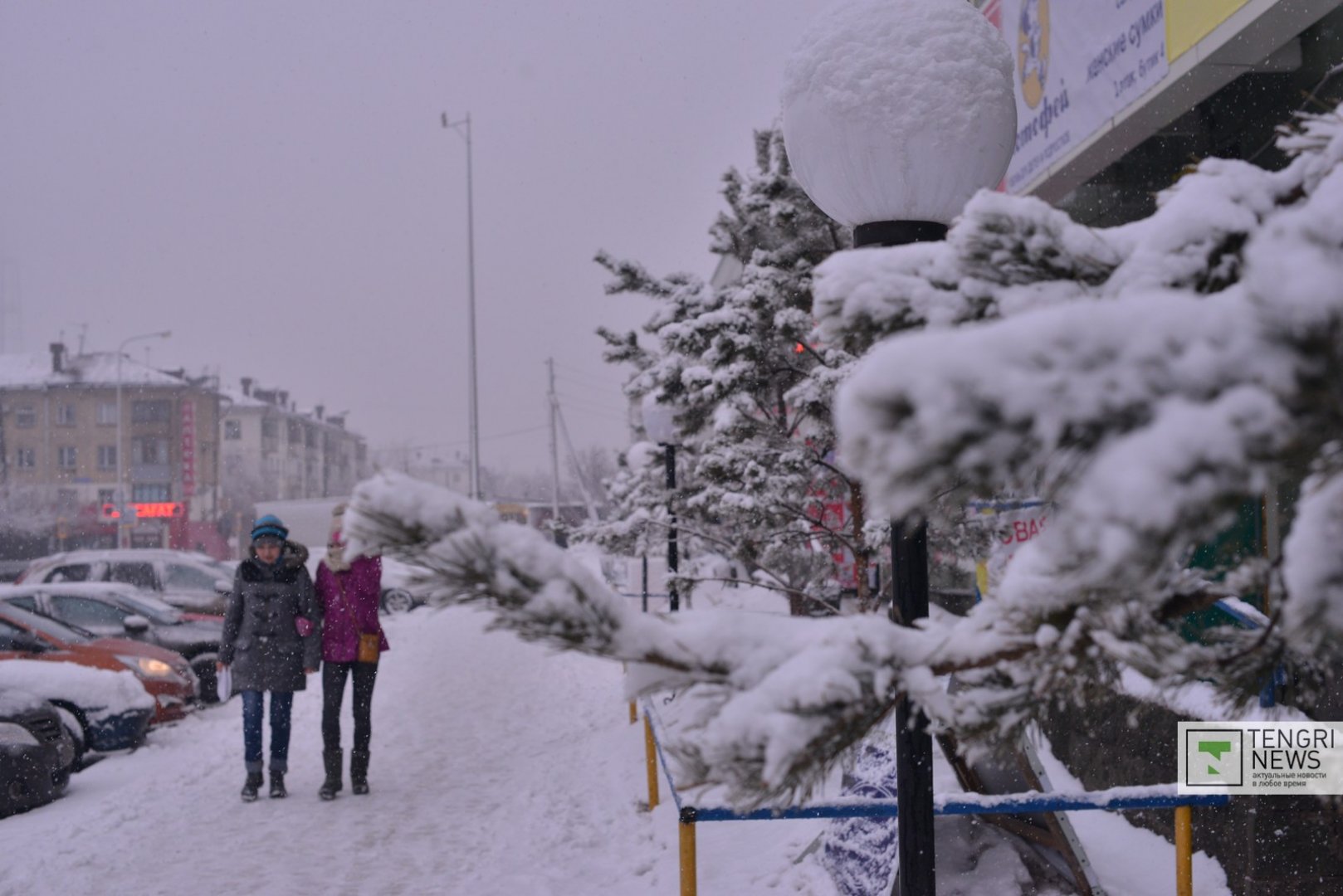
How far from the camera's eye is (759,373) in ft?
19.9

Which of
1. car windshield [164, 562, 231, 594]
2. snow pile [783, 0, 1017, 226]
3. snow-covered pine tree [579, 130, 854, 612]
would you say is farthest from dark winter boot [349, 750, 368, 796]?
car windshield [164, 562, 231, 594]

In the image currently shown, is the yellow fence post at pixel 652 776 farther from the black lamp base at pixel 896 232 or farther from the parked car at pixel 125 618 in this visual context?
the parked car at pixel 125 618

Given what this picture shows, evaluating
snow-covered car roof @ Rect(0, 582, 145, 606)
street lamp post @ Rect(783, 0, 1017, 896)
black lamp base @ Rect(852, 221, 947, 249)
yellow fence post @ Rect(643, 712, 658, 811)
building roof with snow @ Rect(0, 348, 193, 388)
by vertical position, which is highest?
building roof with snow @ Rect(0, 348, 193, 388)

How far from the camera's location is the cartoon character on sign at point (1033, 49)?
8.66 m

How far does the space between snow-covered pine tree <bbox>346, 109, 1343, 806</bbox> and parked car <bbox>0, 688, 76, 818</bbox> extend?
291 inches

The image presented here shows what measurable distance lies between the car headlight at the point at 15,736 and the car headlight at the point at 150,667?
97.3 inches

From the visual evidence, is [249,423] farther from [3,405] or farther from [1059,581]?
[1059,581]

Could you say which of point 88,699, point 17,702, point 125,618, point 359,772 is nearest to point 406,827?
point 359,772

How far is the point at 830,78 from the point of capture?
9.25 feet

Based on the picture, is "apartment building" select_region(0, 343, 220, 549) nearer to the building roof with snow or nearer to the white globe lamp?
the building roof with snow

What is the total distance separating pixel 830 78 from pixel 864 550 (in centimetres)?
355

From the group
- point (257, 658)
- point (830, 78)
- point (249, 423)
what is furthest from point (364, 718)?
point (249, 423)

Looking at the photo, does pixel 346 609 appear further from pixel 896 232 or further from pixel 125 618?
pixel 125 618

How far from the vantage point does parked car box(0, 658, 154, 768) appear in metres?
8.37
